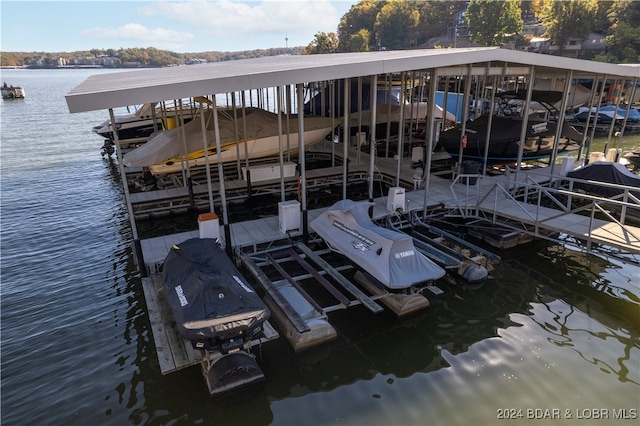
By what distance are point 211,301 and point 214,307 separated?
137mm

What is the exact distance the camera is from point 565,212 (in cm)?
974

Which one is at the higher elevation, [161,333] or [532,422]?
[161,333]

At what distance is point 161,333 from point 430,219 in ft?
27.6

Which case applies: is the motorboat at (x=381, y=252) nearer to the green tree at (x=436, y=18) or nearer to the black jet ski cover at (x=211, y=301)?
the black jet ski cover at (x=211, y=301)

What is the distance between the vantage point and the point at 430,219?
40.8 feet

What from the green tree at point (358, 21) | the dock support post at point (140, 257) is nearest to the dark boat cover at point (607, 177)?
the dock support post at point (140, 257)

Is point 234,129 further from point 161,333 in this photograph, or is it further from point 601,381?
point 601,381

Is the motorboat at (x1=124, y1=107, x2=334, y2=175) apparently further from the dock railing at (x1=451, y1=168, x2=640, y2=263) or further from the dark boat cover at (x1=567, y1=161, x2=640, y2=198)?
the dark boat cover at (x1=567, y1=161, x2=640, y2=198)

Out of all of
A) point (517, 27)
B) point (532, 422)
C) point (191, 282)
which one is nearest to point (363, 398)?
point (532, 422)

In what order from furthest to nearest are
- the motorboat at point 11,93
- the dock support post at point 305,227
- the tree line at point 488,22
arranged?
the motorboat at point 11,93 → the tree line at point 488,22 → the dock support post at point 305,227

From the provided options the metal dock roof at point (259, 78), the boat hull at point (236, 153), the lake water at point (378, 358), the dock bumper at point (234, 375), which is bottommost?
the lake water at point (378, 358)

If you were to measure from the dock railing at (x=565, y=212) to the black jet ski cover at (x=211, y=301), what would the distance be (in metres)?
7.27

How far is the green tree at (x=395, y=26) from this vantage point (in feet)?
356

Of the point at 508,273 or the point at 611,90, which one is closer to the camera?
the point at 508,273
